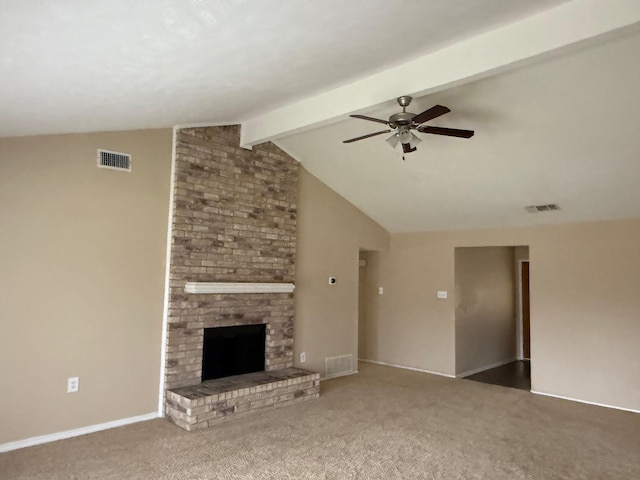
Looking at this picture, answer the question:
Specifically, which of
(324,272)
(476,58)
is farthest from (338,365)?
(476,58)

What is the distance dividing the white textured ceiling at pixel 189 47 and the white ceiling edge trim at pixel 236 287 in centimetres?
173

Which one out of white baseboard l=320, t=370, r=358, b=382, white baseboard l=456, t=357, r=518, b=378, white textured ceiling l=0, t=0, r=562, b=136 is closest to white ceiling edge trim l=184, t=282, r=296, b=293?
white baseboard l=320, t=370, r=358, b=382

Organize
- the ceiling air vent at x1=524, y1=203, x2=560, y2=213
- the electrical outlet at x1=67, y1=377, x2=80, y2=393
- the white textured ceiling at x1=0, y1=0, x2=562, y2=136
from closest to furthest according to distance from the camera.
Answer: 1. the white textured ceiling at x1=0, y1=0, x2=562, y2=136
2. the electrical outlet at x1=67, y1=377, x2=80, y2=393
3. the ceiling air vent at x1=524, y1=203, x2=560, y2=213

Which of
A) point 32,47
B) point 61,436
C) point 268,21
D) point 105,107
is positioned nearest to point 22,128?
point 105,107

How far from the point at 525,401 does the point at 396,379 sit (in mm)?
1650

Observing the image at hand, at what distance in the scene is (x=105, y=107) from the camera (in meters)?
3.21

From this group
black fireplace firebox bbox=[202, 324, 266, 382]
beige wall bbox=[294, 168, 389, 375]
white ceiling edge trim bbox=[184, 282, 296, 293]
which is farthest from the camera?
beige wall bbox=[294, 168, 389, 375]

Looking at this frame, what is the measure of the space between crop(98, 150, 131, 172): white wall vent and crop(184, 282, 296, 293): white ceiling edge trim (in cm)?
130

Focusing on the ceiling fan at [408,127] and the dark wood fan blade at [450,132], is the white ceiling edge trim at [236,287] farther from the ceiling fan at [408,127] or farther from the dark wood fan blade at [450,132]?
the dark wood fan blade at [450,132]

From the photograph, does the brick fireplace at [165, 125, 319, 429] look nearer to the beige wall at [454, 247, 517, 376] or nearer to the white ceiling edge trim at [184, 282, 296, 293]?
the white ceiling edge trim at [184, 282, 296, 293]

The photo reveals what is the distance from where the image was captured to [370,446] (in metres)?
3.68

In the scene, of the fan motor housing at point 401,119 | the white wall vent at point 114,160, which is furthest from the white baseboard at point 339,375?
the fan motor housing at point 401,119

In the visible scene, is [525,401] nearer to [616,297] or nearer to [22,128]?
[616,297]

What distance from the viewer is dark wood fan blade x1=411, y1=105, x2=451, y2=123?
9.84 feet
